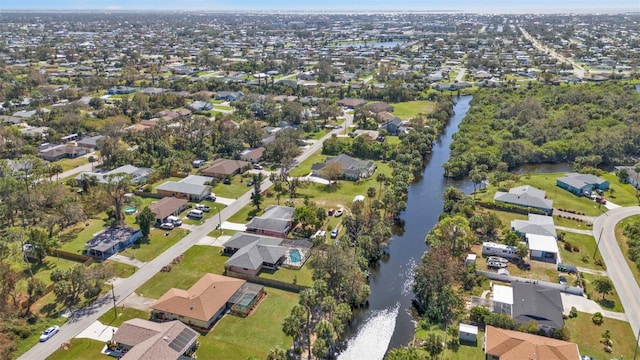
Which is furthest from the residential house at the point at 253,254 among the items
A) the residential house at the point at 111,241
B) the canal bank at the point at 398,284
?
the residential house at the point at 111,241

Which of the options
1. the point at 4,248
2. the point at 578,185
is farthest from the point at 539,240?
the point at 4,248

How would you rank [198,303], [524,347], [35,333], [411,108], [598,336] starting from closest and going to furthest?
[524,347] → [35,333] → [598,336] → [198,303] → [411,108]

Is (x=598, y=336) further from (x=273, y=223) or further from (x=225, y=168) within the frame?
(x=225, y=168)

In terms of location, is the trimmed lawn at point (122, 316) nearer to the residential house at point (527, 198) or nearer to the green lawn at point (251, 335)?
the green lawn at point (251, 335)

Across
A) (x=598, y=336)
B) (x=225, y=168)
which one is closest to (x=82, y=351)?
(x=225, y=168)

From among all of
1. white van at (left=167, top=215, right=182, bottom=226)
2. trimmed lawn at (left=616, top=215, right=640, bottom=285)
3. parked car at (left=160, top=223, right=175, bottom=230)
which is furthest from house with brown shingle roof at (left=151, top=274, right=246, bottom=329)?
trimmed lawn at (left=616, top=215, right=640, bottom=285)

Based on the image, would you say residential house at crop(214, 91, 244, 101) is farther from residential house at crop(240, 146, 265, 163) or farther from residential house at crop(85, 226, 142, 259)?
residential house at crop(85, 226, 142, 259)
